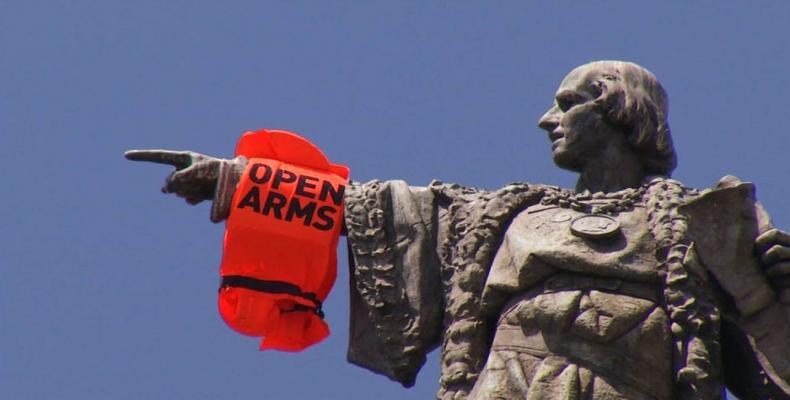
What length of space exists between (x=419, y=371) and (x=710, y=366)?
1.83 m

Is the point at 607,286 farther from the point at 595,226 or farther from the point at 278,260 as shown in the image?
the point at 278,260

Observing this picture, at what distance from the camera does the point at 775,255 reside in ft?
50.5

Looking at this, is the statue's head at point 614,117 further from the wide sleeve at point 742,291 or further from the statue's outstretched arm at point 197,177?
the statue's outstretched arm at point 197,177

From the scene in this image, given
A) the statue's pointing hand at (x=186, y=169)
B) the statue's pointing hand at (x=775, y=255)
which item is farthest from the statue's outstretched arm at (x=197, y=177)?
the statue's pointing hand at (x=775, y=255)

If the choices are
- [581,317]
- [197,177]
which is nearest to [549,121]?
[581,317]

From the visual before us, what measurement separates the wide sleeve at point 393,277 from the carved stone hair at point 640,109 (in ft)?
3.93

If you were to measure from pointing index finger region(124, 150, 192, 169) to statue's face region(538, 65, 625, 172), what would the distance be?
210 centimetres

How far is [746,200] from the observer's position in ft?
51.1

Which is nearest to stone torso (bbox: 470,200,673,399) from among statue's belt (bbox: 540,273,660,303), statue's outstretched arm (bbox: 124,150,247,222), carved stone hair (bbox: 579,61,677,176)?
statue's belt (bbox: 540,273,660,303)

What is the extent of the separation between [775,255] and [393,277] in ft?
7.24

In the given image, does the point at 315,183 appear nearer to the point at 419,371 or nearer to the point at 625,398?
the point at 419,371

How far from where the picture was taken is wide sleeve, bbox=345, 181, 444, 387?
16078 millimetres

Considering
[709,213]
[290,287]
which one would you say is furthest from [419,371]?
[709,213]

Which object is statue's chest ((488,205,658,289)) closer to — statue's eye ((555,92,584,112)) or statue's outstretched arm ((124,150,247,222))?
statue's eye ((555,92,584,112))
